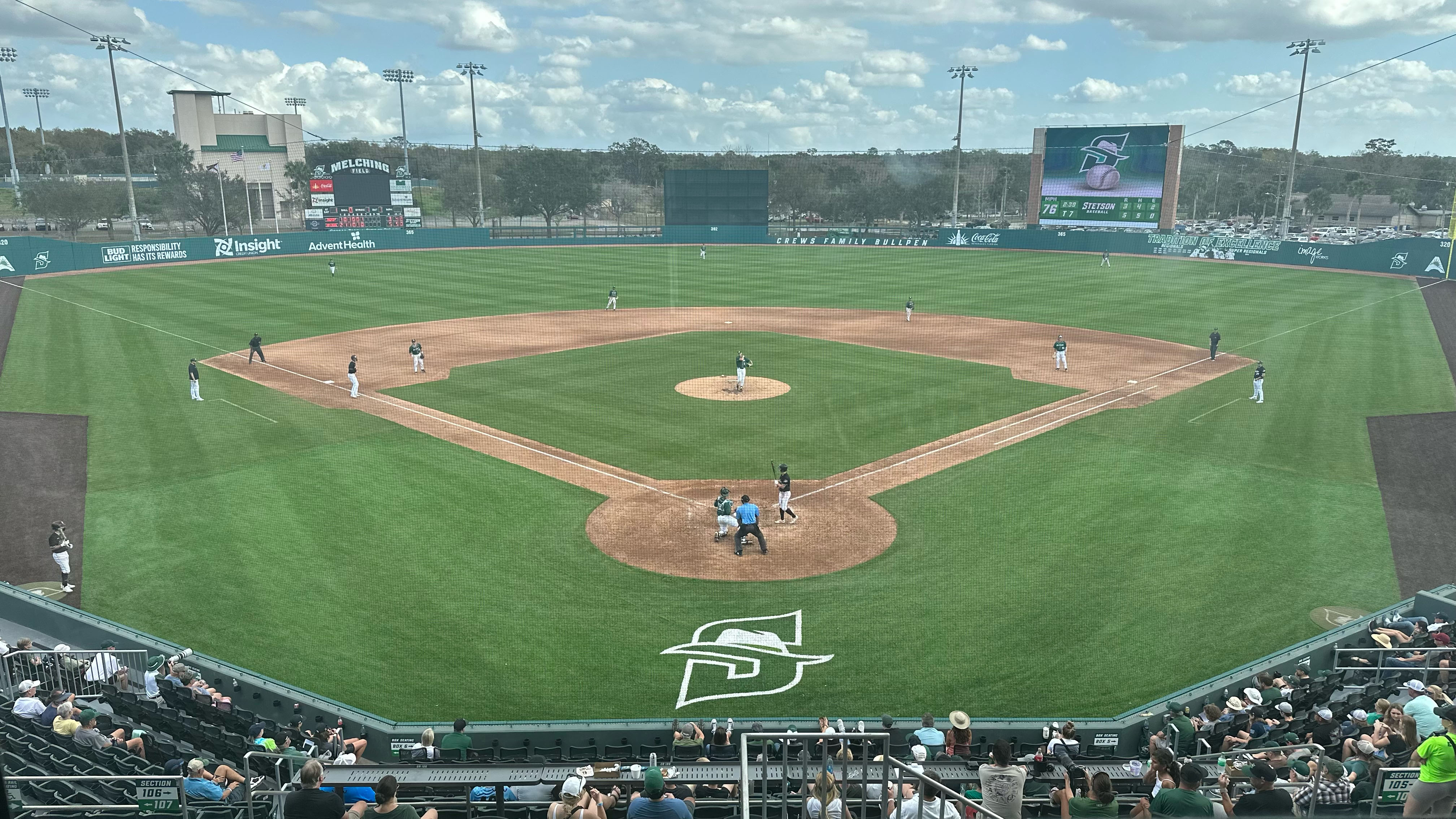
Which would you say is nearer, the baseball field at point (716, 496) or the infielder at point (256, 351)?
the baseball field at point (716, 496)

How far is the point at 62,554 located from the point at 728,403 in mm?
15660

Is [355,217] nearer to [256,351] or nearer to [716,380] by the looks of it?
[256,351]

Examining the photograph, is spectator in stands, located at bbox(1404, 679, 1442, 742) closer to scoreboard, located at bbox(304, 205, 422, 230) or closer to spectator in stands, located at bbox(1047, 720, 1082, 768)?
spectator in stands, located at bbox(1047, 720, 1082, 768)

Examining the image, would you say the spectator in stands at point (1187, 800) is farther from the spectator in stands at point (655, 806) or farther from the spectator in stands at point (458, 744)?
the spectator in stands at point (458, 744)

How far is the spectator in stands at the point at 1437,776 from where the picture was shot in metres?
6.16

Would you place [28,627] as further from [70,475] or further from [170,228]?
[170,228]

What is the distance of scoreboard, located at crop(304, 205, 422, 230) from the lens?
255 feet

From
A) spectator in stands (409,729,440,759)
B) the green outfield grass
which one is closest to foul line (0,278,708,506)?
the green outfield grass

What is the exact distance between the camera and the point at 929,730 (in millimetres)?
9680

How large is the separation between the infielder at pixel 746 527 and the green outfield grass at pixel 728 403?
3730 mm

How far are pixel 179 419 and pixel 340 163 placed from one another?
59118 millimetres

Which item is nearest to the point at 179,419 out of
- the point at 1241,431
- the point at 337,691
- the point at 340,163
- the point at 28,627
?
the point at 28,627

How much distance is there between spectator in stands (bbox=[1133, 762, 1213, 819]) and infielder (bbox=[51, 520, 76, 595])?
51.5ft

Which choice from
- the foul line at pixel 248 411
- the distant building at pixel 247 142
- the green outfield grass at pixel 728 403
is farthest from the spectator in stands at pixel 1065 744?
the distant building at pixel 247 142
